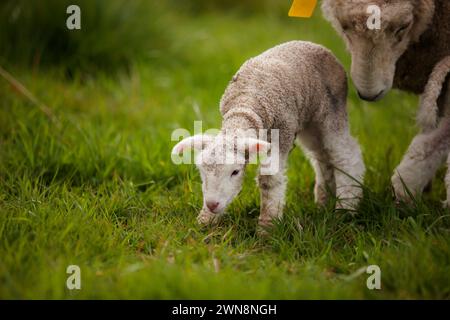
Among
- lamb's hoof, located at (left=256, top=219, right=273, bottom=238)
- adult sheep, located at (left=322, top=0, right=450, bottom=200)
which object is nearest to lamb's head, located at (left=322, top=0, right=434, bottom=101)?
adult sheep, located at (left=322, top=0, right=450, bottom=200)

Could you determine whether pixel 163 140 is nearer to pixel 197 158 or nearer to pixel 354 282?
pixel 197 158

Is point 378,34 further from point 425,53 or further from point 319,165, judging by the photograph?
point 319,165

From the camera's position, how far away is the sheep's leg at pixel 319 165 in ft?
13.4

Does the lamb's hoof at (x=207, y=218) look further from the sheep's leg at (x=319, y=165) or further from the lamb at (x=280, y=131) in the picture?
the sheep's leg at (x=319, y=165)

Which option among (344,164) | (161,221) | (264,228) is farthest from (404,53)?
(161,221)

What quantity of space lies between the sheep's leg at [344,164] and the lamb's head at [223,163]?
868 mm

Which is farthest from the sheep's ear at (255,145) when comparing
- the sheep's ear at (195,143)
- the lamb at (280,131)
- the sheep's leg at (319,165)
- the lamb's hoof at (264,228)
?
Answer: the sheep's leg at (319,165)

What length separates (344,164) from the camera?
400 centimetres

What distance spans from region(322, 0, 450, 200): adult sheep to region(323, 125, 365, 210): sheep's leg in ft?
0.80

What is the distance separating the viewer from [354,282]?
3127mm

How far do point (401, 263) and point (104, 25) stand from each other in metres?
4.47

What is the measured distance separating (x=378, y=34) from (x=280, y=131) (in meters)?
0.77

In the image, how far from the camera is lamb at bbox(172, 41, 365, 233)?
10.6ft
